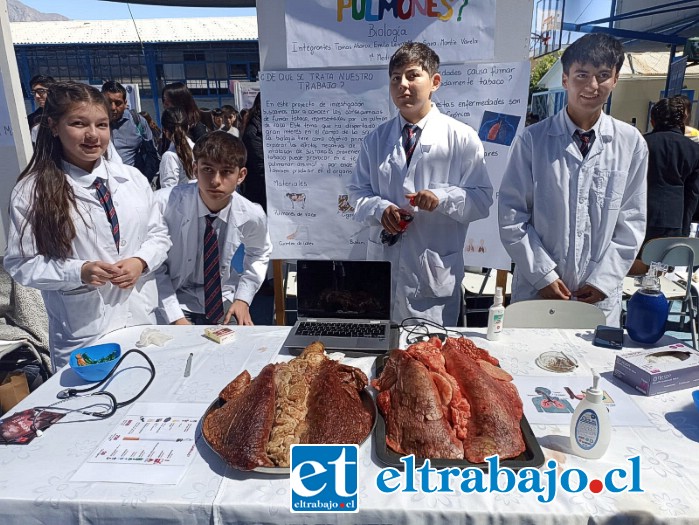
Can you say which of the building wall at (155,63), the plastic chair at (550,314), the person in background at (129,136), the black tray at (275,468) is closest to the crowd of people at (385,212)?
the plastic chair at (550,314)

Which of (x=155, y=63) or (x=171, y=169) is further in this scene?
(x=155, y=63)

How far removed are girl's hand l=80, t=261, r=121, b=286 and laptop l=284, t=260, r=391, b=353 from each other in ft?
2.56

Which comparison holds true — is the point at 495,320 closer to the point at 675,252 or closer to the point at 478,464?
the point at 478,464

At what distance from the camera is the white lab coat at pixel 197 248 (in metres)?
2.35

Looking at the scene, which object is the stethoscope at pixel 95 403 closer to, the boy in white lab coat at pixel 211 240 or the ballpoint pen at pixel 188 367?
the ballpoint pen at pixel 188 367

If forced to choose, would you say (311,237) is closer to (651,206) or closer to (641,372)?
(641,372)

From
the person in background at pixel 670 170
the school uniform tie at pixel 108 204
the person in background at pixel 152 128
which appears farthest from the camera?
the person in background at pixel 152 128

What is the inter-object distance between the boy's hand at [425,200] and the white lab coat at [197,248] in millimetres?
817

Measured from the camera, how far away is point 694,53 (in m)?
7.68

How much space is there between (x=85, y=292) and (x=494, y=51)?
266 centimetres

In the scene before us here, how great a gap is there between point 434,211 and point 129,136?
4.03 m

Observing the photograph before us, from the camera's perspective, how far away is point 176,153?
A: 4043 millimetres

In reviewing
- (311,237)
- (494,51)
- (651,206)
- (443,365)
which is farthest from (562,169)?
(651,206)

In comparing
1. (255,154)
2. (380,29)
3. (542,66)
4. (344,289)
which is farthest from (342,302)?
(542,66)
